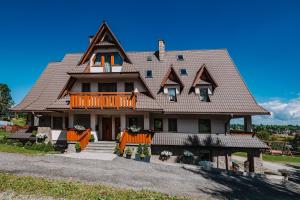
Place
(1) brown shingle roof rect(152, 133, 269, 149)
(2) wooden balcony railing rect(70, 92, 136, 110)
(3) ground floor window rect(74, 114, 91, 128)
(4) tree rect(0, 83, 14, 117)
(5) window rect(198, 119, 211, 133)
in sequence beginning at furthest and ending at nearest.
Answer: (4) tree rect(0, 83, 14, 117) → (3) ground floor window rect(74, 114, 91, 128) → (5) window rect(198, 119, 211, 133) → (2) wooden balcony railing rect(70, 92, 136, 110) → (1) brown shingle roof rect(152, 133, 269, 149)

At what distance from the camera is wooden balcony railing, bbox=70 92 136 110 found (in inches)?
841

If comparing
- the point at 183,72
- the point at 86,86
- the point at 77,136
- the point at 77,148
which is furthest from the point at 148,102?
the point at 77,148

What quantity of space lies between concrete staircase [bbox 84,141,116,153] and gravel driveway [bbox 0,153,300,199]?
4051 mm

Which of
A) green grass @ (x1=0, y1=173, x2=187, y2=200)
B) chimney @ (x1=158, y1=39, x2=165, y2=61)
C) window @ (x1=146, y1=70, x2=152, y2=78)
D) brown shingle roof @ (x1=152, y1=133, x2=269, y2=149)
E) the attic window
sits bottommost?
green grass @ (x1=0, y1=173, x2=187, y2=200)

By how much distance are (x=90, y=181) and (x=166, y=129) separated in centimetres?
1235

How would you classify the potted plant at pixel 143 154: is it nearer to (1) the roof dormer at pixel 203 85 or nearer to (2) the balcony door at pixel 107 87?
(2) the balcony door at pixel 107 87

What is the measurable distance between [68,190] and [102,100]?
40.8ft

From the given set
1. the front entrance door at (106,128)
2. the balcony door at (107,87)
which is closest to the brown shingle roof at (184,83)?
the balcony door at (107,87)

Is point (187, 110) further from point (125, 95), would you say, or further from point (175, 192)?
point (175, 192)

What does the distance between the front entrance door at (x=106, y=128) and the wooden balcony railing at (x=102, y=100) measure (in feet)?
8.37

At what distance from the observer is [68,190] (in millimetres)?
9703

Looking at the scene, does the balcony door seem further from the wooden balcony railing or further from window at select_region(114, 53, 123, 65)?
the wooden balcony railing

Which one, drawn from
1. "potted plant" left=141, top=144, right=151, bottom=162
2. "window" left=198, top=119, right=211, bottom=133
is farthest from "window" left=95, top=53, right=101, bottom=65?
"window" left=198, top=119, right=211, bottom=133

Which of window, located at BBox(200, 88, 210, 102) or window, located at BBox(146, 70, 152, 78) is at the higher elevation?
window, located at BBox(146, 70, 152, 78)
